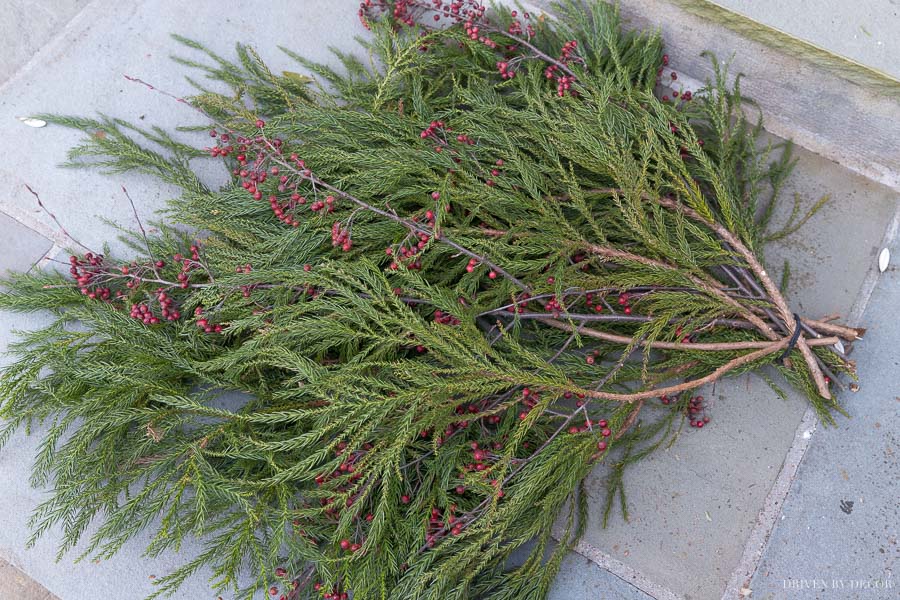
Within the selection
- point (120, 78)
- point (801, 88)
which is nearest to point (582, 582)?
point (801, 88)

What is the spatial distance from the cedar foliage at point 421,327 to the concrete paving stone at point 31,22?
965mm

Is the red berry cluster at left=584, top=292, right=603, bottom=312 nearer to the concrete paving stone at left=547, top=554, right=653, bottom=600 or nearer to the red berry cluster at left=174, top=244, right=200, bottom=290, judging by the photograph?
the concrete paving stone at left=547, top=554, right=653, bottom=600

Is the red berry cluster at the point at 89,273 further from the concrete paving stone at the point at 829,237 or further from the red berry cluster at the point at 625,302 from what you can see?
the concrete paving stone at the point at 829,237

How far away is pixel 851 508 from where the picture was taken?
7.46 ft

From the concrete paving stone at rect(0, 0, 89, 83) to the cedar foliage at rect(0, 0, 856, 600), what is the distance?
0.96m

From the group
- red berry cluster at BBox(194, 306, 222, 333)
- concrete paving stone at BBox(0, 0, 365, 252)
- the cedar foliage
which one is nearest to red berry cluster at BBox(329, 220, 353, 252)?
the cedar foliage

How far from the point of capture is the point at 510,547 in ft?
6.60

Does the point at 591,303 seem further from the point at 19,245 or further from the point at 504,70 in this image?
the point at 19,245

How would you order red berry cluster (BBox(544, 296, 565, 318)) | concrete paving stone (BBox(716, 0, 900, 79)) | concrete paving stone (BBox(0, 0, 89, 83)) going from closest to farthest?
red berry cluster (BBox(544, 296, 565, 318)) → concrete paving stone (BBox(716, 0, 900, 79)) → concrete paving stone (BBox(0, 0, 89, 83))

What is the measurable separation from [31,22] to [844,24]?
3.52 m

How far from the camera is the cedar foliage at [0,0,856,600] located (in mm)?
1872

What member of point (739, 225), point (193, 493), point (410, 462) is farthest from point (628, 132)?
point (193, 493)

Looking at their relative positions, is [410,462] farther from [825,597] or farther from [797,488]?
[825,597]

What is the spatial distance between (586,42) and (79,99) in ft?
7.52
